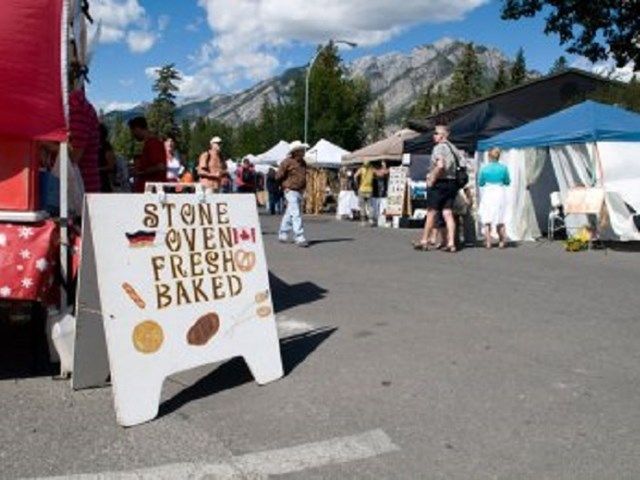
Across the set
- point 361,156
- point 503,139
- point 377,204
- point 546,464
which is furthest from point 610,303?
point 361,156

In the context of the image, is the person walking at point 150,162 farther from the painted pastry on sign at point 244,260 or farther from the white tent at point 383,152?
the white tent at point 383,152

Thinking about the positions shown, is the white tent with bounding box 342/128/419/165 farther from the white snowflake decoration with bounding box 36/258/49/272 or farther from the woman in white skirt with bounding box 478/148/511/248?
the white snowflake decoration with bounding box 36/258/49/272

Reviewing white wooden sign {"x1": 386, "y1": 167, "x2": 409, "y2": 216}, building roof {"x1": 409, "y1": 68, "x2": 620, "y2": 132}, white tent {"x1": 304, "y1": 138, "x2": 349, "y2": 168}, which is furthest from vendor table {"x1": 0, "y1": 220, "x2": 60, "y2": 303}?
building roof {"x1": 409, "y1": 68, "x2": 620, "y2": 132}

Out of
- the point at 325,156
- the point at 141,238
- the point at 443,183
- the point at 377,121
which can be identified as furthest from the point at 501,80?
the point at 141,238

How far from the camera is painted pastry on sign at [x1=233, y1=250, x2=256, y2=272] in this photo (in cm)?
509

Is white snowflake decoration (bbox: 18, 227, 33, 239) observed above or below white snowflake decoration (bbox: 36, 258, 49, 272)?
above

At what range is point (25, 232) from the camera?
15.3ft

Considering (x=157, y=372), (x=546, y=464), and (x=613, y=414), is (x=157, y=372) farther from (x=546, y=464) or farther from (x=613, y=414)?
(x=613, y=414)

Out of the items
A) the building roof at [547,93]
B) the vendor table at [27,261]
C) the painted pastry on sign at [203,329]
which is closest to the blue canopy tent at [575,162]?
the painted pastry on sign at [203,329]

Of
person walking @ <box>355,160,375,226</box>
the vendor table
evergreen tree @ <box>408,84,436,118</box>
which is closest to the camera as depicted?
the vendor table

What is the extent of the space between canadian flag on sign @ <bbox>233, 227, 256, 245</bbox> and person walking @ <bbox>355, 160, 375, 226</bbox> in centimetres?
1682

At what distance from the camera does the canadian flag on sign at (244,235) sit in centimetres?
512

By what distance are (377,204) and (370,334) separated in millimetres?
15990

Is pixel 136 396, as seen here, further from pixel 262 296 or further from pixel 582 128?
pixel 582 128
